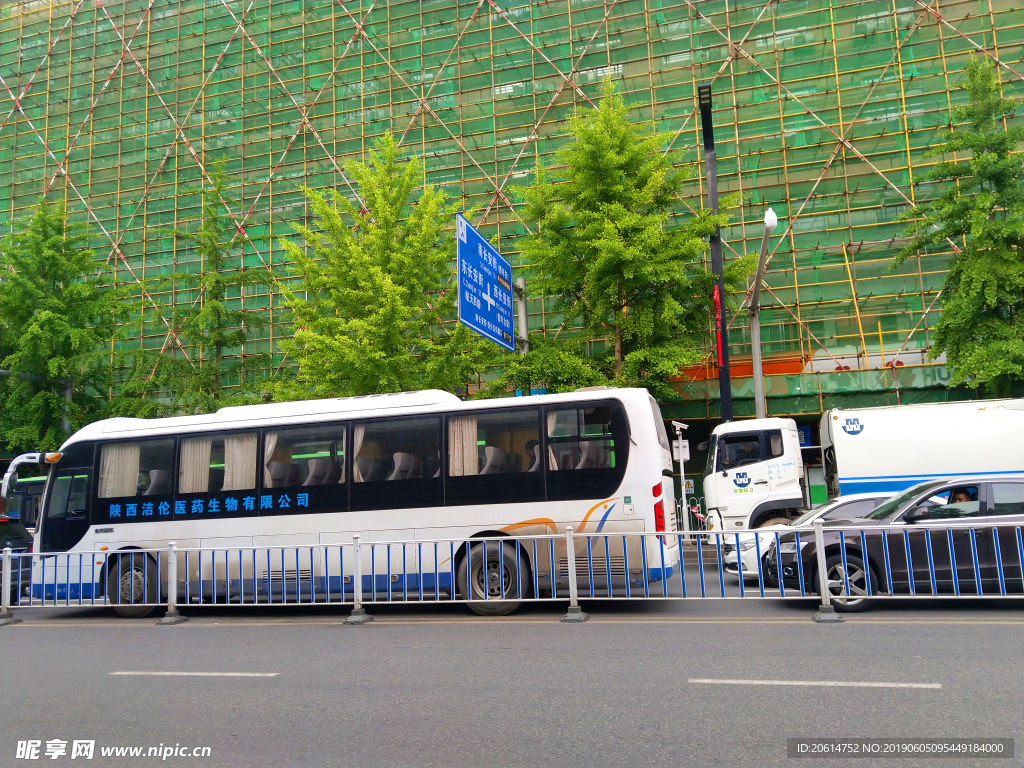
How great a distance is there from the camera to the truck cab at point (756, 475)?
1543 cm

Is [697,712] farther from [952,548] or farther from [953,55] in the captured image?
[953,55]

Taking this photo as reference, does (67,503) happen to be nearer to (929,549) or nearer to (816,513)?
(816,513)

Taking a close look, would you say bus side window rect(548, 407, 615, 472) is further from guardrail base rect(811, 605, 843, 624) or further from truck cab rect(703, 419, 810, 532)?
truck cab rect(703, 419, 810, 532)

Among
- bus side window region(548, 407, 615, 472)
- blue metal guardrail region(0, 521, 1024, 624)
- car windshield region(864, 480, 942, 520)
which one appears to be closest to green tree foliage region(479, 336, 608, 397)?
blue metal guardrail region(0, 521, 1024, 624)

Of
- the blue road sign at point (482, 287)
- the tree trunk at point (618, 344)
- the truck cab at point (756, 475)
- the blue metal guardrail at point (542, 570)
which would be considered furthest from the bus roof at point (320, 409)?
the tree trunk at point (618, 344)

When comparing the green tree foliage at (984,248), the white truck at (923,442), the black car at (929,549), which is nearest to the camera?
the black car at (929,549)

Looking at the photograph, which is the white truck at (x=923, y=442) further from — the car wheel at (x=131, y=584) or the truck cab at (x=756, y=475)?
the car wheel at (x=131, y=584)

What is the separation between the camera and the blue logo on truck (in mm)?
15570

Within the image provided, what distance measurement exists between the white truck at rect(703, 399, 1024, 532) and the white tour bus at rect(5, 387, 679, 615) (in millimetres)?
5490

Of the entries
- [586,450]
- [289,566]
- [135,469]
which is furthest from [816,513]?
[135,469]

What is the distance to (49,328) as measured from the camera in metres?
23.0

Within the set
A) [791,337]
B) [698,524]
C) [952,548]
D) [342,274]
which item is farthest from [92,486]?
[791,337]

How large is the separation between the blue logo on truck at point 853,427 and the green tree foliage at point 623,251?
367 cm

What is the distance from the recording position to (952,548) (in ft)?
28.1
